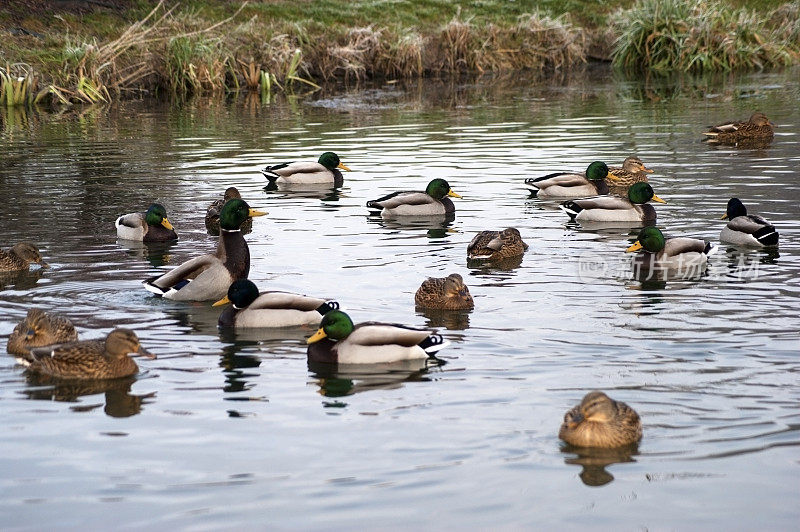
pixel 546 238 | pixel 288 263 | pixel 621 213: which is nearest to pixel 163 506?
pixel 288 263

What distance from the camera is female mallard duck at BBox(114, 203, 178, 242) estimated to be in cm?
1388

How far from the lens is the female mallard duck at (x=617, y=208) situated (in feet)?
48.0

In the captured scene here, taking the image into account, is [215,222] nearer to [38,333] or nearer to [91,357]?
[38,333]

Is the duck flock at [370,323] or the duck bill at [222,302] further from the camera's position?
the duck bill at [222,302]

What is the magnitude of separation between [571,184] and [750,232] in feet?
13.7

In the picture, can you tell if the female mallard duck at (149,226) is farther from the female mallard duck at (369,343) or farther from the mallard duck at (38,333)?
the female mallard duck at (369,343)

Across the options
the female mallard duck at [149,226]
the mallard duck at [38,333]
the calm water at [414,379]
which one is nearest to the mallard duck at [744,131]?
the calm water at [414,379]

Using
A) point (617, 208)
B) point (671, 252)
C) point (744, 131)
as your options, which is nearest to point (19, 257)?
point (671, 252)

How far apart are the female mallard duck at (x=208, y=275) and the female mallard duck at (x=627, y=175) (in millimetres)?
7522

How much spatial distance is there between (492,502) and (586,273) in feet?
19.1

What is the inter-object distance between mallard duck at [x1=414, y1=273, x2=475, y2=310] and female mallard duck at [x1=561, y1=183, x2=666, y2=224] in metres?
4.74

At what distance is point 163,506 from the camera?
6.35 m

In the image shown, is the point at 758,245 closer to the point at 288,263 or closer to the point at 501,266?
the point at 501,266

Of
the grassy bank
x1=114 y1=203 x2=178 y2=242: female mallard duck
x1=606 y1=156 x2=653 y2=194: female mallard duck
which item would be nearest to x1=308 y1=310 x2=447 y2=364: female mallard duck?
x1=114 y1=203 x2=178 y2=242: female mallard duck
